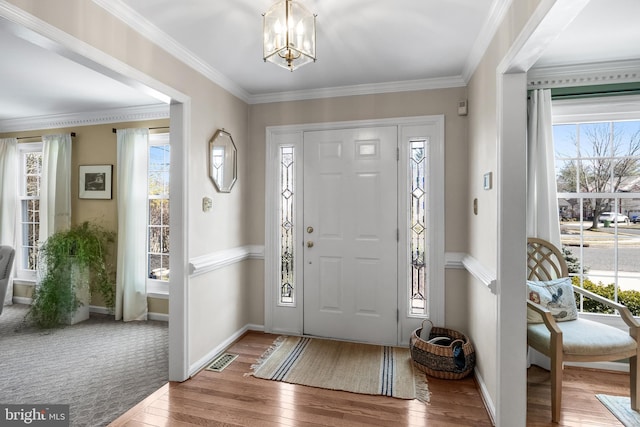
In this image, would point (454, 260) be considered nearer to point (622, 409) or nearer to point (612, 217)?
point (612, 217)

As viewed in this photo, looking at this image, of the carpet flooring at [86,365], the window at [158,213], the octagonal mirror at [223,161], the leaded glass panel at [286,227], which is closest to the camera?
the carpet flooring at [86,365]

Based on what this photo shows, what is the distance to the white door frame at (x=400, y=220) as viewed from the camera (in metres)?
3.15

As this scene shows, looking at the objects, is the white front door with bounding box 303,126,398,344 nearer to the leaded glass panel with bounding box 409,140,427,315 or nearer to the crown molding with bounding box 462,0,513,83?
the leaded glass panel with bounding box 409,140,427,315

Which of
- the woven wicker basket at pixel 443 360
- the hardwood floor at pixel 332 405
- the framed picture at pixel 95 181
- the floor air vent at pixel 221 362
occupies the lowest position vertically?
the hardwood floor at pixel 332 405

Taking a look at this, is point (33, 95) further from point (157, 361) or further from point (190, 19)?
point (157, 361)

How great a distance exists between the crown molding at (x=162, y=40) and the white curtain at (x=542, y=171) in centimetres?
280

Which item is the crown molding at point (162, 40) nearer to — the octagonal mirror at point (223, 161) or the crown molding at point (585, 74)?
the octagonal mirror at point (223, 161)

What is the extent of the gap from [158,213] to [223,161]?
1618 millimetres

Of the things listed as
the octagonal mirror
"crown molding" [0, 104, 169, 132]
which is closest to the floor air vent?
the octagonal mirror

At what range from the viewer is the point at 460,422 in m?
2.13

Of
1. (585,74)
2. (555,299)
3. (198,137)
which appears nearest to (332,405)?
(555,299)

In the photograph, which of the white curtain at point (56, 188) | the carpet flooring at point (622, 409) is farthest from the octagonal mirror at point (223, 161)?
the carpet flooring at point (622, 409)

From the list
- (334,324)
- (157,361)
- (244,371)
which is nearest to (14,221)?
(157,361)

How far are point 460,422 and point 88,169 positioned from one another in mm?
4975
